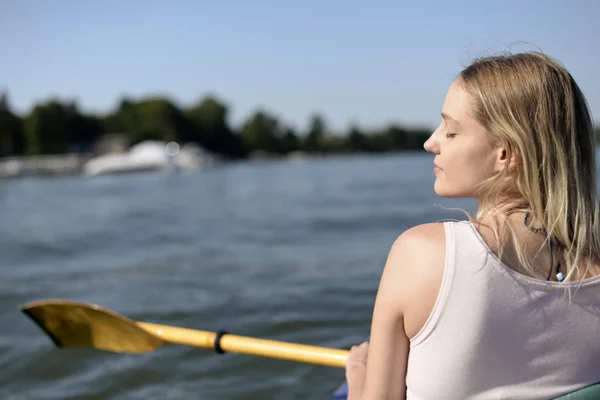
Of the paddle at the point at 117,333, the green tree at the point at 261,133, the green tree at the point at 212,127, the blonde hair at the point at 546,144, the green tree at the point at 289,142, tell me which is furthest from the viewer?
the green tree at the point at 289,142

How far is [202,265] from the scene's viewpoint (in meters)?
8.64

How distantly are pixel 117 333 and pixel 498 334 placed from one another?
9.88 ft

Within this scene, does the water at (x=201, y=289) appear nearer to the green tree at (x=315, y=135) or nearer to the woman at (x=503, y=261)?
the woman at (x=503, y=261)

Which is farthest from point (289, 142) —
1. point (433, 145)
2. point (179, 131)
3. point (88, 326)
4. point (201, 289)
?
point (433, 145)

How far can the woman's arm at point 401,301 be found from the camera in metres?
1.26

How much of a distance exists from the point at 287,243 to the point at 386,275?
918 cm

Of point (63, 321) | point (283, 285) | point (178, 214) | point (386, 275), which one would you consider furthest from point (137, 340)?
point (178, 214)

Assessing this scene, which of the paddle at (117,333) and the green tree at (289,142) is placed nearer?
the paddle at (117,333)

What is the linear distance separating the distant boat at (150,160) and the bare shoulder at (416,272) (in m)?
67.2

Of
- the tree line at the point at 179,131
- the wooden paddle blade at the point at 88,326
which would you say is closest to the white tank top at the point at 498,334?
the wooden paddle blade at the point at 88,326

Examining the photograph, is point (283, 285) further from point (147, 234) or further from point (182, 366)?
point (147, 234)

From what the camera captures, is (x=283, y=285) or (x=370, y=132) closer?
(x=283, y=285)

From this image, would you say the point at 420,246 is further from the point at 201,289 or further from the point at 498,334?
the point at 201,289

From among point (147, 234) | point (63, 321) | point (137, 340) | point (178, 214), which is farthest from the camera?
point (178, 214)
